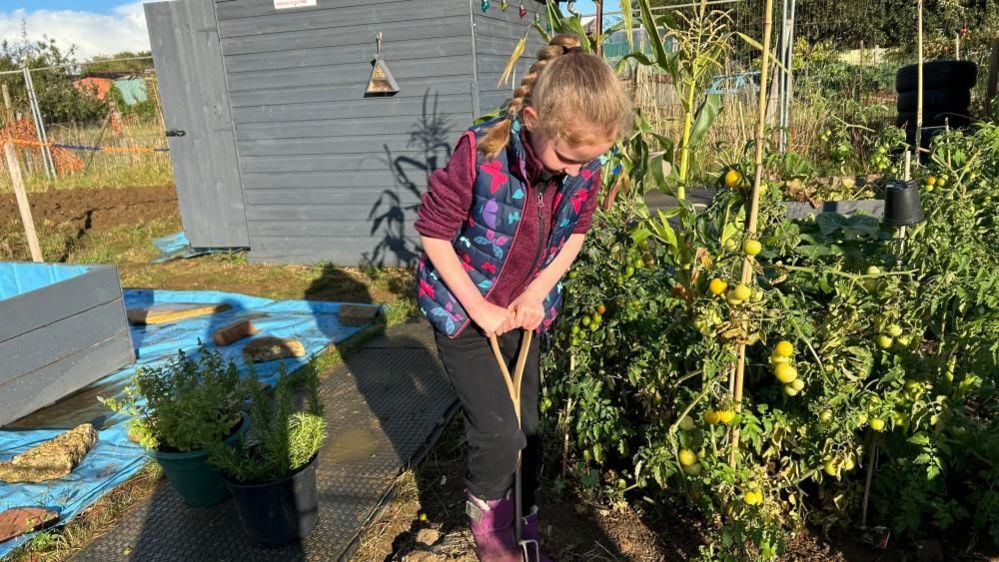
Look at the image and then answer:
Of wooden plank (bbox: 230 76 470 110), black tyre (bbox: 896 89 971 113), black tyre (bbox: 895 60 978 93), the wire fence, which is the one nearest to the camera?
wooden plank (bbox: 230 76 470 110)

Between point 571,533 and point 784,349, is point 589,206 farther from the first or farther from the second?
point 571,533

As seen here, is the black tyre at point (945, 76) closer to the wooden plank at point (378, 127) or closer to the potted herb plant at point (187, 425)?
the wooden plank at point (378, 127)

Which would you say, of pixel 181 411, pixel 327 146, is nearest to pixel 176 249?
pixel 327 146

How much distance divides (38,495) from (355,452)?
1381mm

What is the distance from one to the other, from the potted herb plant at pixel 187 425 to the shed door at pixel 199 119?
489 cm

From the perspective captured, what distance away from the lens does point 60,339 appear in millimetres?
3924

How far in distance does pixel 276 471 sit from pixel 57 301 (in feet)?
7.75

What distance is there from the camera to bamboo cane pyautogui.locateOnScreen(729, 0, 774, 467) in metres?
1.70

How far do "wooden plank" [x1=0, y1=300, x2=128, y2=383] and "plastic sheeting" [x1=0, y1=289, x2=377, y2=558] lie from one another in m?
0.29

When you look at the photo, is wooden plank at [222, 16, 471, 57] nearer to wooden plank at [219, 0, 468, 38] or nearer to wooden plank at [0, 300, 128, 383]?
wooden plank at [219, 0, 468, 38]

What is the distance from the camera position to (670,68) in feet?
7.00

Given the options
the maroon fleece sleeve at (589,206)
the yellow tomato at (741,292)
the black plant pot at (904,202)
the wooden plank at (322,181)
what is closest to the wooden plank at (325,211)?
the wooden plank at (322,181)

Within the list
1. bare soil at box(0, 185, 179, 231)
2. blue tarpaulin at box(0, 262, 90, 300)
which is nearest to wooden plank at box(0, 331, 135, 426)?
blue tarpaulin at box(0, 262, 90, 300)

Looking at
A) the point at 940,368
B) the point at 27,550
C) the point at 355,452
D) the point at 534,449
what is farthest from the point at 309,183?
the point at 940,368
